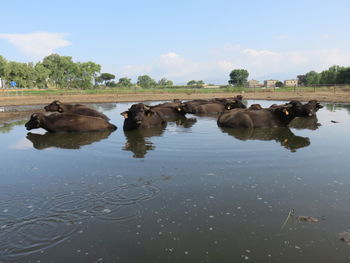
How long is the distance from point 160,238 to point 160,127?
9516 mm

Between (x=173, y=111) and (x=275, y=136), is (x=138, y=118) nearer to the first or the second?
(x=275, y=136)

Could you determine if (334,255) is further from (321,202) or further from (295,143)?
(295,143)

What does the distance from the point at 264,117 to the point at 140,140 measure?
5635mm

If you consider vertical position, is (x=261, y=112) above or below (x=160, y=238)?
above

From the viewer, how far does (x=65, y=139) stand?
10625 mm

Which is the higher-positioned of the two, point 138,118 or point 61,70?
point 61,70

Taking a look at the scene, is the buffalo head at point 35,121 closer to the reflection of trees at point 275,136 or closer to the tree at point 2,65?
the reflection of trees at point 275,136

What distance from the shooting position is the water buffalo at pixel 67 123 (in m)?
11.9

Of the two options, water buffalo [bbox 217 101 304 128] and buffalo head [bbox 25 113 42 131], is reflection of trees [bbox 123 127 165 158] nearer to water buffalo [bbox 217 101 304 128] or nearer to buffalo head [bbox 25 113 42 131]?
water buffalo [bbox 217 101 304 128]

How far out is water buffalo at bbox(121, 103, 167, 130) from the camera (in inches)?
474

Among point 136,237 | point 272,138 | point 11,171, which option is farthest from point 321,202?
point 11,171

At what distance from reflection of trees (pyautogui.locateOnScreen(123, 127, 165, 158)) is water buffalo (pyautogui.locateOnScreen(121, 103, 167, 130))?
0.28m

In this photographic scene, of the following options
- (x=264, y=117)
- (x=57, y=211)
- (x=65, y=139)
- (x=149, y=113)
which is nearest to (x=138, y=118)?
(x=149, y=113)

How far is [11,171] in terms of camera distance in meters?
6.79
